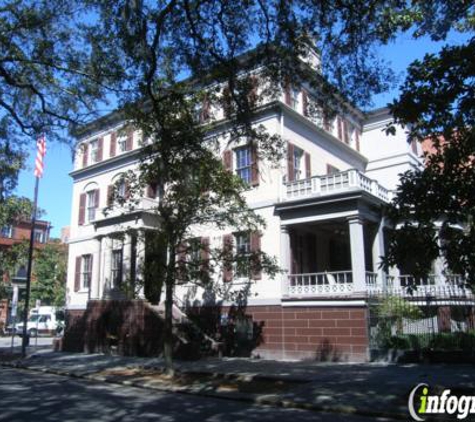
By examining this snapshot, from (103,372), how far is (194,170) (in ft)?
25.1

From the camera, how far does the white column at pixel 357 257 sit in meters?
19.5

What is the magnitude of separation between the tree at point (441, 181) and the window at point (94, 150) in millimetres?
27407

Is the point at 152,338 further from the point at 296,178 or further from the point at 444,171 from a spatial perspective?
the point at 444,171

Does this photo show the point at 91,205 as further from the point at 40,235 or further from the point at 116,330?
the point at 40,235

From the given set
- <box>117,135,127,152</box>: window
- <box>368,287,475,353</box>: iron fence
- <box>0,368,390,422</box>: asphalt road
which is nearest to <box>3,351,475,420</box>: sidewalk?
<box>0,368,390,422</box>: asphalt road

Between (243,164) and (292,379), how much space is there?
12.5 m

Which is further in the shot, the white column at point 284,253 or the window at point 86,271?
the window at point 86,271

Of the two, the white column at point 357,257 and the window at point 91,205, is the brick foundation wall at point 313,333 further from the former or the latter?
the window at point 91,205

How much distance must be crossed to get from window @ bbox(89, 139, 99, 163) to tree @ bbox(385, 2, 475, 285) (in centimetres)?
2741

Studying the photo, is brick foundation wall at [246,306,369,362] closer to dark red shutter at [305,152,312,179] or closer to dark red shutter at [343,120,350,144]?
dark red shutter at [305,152,312,179]

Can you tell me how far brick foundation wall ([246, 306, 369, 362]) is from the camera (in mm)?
18922

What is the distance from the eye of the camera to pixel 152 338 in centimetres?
2256

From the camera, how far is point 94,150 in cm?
3328

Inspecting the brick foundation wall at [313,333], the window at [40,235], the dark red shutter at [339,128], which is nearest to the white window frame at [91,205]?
the brick foundation wall at [313,333]
